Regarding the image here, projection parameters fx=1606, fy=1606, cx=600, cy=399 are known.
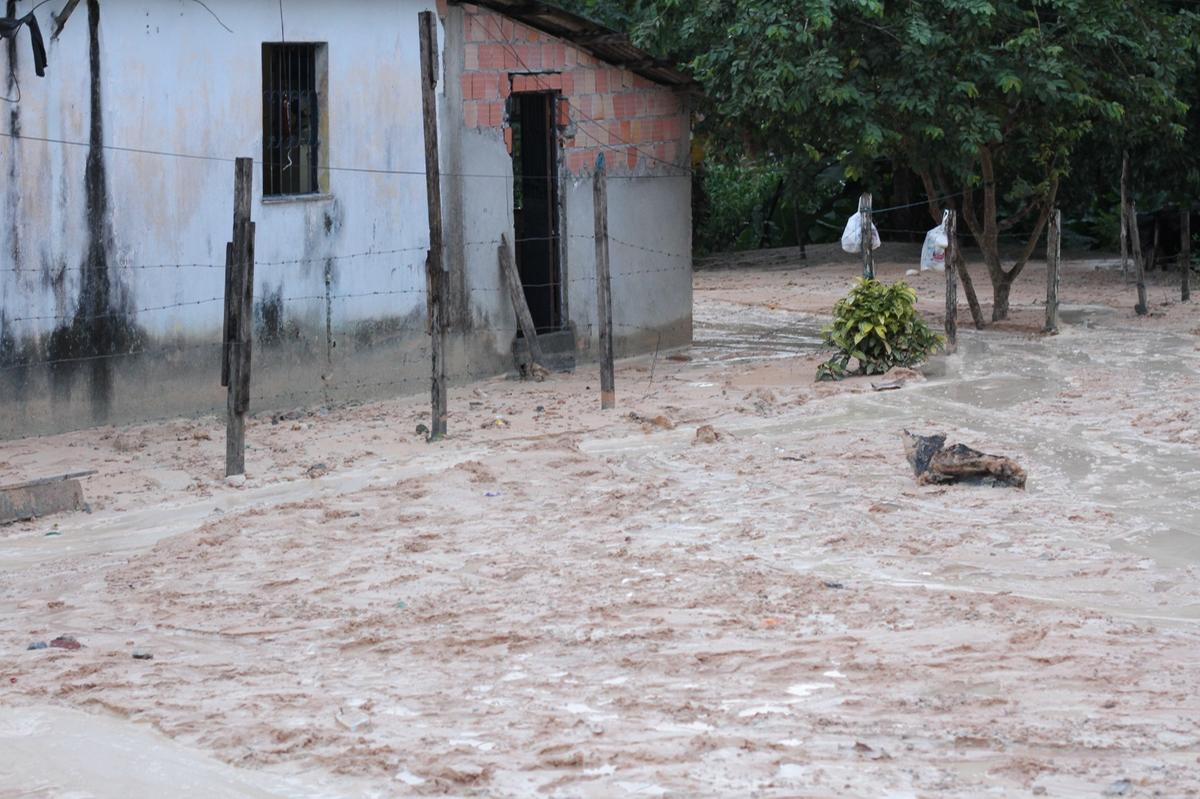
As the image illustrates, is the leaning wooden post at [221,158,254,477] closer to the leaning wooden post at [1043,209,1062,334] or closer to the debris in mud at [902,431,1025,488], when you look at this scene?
the debris in mud at [902,431,1025,488]

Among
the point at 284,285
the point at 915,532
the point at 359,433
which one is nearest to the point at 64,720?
the point at 915,532

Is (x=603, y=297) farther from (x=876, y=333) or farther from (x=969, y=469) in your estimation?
(x=969, y=469)

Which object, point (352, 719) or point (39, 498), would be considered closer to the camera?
point (352, 719)

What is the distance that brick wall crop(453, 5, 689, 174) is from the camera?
47.4 feet

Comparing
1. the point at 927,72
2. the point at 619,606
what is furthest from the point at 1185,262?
the point at 619,606

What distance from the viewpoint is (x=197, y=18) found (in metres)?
12.5

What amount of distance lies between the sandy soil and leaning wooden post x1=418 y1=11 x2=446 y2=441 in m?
0.32

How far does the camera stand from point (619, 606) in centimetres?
730

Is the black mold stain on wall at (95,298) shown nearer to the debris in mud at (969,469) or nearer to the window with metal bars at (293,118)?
the window with metal bars at (293,118)

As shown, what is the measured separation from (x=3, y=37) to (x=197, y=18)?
5.57ft

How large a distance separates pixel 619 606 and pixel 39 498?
157 inches

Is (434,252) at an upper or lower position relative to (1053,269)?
upper

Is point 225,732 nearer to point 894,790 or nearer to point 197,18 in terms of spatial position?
point 894,790

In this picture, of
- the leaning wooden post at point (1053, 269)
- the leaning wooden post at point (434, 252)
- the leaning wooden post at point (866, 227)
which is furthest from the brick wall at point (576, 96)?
the leaning wooden post at point (1053, 269)
